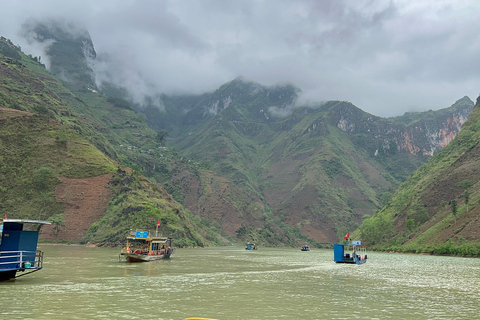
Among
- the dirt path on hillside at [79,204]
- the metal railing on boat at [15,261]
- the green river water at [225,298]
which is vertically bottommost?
the green river water at [225,298]

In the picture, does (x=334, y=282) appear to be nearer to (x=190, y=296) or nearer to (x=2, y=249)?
(x=190, y=296)

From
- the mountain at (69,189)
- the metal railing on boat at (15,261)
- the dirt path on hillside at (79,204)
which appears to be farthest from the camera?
the mountain at (69,189)

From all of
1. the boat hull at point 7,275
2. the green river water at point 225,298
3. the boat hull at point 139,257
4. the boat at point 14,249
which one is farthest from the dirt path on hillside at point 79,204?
the boat at point 14,249

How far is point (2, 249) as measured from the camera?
35344 millimetres

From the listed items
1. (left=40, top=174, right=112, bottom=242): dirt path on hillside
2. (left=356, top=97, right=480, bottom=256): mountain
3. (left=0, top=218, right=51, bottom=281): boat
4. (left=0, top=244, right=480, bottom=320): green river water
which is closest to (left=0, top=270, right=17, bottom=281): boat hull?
(left=0, top=218, right=51, bottom=281): boat

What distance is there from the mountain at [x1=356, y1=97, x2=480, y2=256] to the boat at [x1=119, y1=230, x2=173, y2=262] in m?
74.9

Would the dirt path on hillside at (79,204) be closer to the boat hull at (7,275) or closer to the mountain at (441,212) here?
the boat hull at (7,275)

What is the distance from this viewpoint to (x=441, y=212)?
129500 mm

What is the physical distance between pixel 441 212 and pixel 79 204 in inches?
4726

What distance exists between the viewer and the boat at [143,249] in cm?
6696

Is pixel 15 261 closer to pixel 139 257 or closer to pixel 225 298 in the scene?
pixel 225 298

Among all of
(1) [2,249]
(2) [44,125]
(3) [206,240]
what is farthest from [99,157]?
(1) [2,249]

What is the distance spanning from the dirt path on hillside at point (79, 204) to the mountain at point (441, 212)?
331ft

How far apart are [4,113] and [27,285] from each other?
423ft
